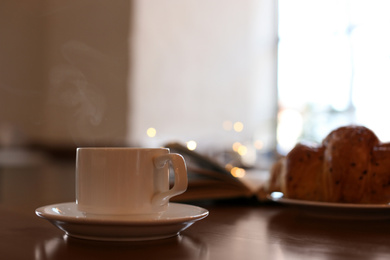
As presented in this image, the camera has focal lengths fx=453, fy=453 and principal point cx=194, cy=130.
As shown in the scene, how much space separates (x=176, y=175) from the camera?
49 centimetres

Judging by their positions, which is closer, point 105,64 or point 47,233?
point 47,233

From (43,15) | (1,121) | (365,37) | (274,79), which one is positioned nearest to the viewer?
(1,121)

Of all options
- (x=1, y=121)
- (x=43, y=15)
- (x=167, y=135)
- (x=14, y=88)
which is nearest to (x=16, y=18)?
(x=43, y=15)

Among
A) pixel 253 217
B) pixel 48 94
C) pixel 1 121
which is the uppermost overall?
pixel 48 94

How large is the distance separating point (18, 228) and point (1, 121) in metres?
2.00

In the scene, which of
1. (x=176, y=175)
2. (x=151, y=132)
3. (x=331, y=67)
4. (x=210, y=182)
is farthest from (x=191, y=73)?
(x=176, y=175)

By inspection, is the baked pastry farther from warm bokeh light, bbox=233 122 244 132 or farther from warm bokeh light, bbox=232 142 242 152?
warm bokeh light, bbox=233 122 244 132

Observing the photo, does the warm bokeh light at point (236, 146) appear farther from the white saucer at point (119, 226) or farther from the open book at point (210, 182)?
the white saucer at point (119, 226)

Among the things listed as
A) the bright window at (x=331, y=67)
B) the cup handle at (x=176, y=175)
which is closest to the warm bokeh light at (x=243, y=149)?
the bright window at (x=331, y=67)

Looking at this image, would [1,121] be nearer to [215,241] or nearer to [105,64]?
[105,64]

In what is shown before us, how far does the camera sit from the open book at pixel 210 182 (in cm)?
81

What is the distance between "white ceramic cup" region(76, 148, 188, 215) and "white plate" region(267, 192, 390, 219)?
231mm

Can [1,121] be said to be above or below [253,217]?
above

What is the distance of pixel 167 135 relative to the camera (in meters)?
3.10
